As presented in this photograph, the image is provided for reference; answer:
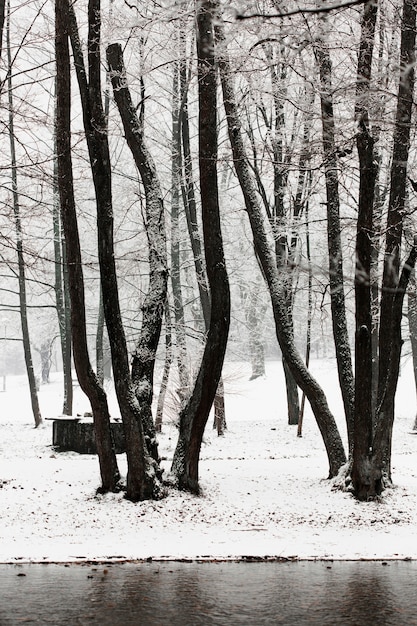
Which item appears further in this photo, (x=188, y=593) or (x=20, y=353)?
(x=20, y=353)

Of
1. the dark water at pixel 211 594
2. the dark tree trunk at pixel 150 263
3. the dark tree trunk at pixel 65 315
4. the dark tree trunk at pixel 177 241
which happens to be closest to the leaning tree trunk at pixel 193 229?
the dark tree trunk at pixel 177 241

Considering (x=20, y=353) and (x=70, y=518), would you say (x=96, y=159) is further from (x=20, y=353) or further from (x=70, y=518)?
(x=20, y=353)

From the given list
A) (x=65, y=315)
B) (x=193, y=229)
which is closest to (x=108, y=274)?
(x=193, y=229)

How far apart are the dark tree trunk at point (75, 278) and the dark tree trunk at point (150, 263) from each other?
22.0 inches

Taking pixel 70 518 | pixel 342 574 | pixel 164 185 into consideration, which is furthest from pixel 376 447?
pixel 164 185

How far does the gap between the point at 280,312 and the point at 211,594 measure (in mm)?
5787

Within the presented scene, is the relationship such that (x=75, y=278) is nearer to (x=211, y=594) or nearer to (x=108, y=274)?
(x=108, y=274)

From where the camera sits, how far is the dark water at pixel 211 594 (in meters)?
5.89

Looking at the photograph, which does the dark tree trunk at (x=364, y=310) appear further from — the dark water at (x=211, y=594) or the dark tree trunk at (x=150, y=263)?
the dark tree trunk at (x=150, y=263)

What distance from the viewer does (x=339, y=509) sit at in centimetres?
1001

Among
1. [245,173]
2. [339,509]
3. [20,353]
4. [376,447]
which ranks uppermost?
[245,173]

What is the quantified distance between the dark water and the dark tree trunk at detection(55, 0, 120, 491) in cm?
276

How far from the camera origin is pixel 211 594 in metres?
6.63

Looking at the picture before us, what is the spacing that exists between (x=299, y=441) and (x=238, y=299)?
19301 millimetres
